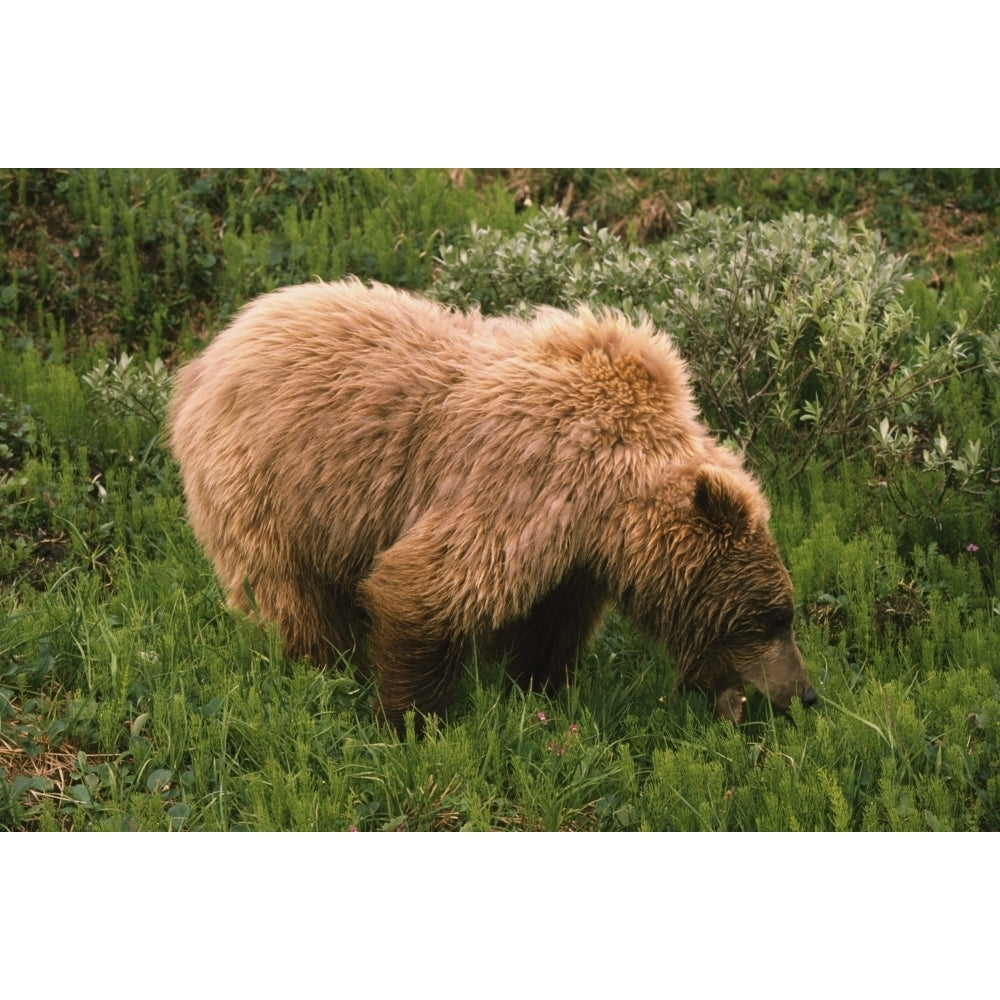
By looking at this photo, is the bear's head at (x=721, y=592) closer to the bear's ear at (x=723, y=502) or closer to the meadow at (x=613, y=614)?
the bear's ear at (x=723, y=502)

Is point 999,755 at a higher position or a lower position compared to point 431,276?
lower

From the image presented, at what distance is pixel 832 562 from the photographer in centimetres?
689

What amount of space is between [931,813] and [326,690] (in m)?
2.49

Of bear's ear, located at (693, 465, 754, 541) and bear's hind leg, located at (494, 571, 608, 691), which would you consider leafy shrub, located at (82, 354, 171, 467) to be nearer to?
bear's hind leg, located at (494, 571, 608, 691)

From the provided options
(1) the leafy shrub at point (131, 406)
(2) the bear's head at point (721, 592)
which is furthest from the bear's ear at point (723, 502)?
(1) the leafy shrub at point (131, 406)

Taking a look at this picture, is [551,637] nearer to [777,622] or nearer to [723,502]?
[777,622]

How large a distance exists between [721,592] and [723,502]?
0.40 meters

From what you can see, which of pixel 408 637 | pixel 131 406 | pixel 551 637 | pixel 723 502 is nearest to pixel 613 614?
pixel 551 637

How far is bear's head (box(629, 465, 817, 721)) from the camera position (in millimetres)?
5309

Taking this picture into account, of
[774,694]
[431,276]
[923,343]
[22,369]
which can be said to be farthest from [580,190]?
[774,694]

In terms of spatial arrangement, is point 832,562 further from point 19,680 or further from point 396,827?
point 19,680

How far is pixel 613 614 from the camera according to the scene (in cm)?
680

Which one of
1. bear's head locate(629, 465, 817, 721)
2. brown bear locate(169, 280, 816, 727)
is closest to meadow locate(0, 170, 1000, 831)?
bear's head locate(629, 465, 817, 721)

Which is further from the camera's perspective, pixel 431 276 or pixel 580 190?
pixel 580 190
